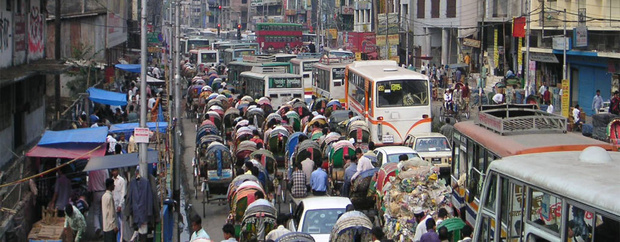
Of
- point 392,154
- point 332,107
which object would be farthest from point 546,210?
point 332,107

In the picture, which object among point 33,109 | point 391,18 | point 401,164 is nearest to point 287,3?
point 391,18

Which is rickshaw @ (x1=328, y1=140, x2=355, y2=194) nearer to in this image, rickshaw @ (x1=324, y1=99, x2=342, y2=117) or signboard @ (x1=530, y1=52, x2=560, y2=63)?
rickshaw @ (x1=324, y1=99, x2=342, y2=117)

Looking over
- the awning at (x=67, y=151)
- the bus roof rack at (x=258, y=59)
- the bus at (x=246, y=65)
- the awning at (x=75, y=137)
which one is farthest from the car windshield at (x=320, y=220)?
the bus roof rack at (x=258, y=59)

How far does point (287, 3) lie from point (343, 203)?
123 metres

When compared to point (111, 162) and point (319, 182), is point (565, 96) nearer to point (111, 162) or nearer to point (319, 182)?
point (319, 182)

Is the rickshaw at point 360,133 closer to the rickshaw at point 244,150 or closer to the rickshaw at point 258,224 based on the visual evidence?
the rickshaw at point 244,150

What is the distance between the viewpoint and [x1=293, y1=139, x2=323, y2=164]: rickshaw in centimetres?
2111

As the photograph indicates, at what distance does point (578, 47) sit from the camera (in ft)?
127

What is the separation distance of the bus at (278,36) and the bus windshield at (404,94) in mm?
59424

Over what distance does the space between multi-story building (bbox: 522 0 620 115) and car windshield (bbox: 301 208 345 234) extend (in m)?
21.9

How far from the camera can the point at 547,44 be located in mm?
42938

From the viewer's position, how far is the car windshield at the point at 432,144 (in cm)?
2164

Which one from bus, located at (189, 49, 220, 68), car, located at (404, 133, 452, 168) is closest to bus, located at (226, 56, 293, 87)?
bus, located at (189, 49, 220, 68)

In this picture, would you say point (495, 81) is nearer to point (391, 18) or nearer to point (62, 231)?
point (391, 18)
